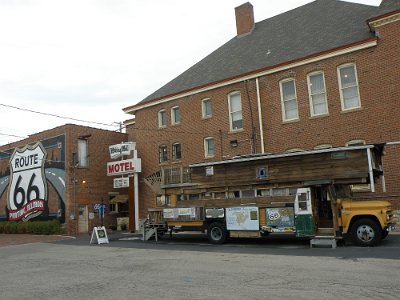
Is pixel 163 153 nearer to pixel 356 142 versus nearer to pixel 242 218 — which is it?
pixel 242 218

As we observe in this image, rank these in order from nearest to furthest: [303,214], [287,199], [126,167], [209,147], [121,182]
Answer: [303,214]
[287,199]
[209,147]
[126,167]
[121,182]

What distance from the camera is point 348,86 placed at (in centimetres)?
2122

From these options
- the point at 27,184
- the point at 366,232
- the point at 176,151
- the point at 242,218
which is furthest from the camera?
the point at 27,184

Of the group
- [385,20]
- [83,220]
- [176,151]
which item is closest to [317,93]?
[385,20]

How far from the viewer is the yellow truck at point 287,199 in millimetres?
14883

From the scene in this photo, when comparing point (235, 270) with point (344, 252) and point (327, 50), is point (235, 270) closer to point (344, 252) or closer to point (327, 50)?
point (344, 252)

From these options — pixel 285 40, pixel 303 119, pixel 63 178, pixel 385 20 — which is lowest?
pixel 63 178

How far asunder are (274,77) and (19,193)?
23.2 meters

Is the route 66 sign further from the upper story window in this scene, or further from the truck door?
the truck door

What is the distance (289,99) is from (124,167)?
42.5ft

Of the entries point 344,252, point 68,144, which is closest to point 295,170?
point 344,252

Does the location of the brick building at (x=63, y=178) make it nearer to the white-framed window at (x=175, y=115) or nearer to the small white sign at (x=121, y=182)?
the small white sign at (x=121, y=182)

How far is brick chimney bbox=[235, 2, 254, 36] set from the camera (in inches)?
1184

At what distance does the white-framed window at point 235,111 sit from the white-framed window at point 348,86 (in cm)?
629
